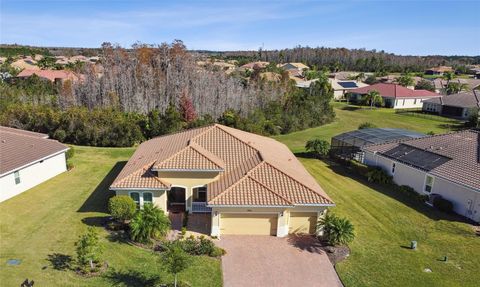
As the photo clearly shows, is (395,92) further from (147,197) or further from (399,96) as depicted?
(147,197)

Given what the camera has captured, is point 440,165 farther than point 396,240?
Yes

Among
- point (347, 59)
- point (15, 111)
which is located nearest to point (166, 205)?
point (15, 111)

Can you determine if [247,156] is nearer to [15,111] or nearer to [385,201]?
[385,201]

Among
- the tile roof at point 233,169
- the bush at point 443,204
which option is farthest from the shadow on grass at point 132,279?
the bush at point 443,204

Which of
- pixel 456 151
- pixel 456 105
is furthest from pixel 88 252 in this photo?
pixel 456 105

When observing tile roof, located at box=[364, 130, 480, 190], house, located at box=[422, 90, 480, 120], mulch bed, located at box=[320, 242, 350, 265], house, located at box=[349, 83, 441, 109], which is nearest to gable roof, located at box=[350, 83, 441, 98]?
house, located at box=[349, 83, 441, 109]

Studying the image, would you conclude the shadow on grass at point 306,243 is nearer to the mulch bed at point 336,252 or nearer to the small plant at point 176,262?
the mulch bed at point 336,252

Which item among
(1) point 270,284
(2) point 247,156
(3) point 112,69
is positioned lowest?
(1) point 270,284
